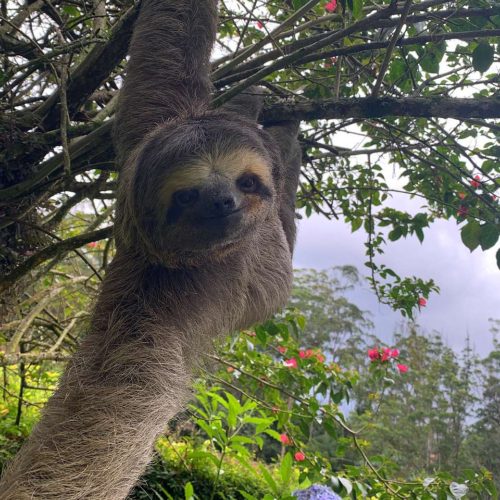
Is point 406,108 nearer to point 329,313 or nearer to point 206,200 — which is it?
point 206,200

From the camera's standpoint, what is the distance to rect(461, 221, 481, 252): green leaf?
147 inches

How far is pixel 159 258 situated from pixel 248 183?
887mm

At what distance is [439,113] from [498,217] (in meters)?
1.01

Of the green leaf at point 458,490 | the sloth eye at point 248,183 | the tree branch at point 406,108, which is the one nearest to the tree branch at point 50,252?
the sloth eye at point 248,183

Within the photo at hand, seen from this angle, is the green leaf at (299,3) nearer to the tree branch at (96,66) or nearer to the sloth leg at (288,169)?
the sloth leg at (288,169)

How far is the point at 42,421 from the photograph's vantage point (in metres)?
3.37

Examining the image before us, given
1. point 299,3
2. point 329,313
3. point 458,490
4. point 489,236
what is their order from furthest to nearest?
1. point 329,313
2. point 489,236
3. point 458,490
4. point 299,3

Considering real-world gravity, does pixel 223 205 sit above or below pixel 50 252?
above

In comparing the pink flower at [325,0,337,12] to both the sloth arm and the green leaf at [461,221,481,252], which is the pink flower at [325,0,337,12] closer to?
the sloth arm

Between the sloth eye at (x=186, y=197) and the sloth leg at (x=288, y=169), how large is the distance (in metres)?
1.19

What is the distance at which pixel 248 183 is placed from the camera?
12.1ft

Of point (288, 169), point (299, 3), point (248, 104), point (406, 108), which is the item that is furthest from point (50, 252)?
point (406, 108)

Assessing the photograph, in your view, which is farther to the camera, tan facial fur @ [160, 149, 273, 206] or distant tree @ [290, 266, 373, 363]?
distant tree @ [290, 266, 373, 363]

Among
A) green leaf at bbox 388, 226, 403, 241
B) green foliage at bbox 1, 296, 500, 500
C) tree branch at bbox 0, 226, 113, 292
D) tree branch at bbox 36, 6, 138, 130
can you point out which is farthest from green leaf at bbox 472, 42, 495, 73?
tree branch at bbox 0, 226, 113, 292
